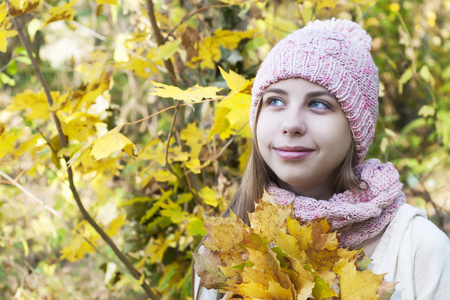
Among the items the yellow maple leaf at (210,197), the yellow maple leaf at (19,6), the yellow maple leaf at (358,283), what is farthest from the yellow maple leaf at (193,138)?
the yellow maple leaf at (358,283)

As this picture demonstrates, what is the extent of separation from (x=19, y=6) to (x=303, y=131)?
999 millimetres

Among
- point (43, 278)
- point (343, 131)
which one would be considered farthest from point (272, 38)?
point (43, 278)

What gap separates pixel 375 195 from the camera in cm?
132

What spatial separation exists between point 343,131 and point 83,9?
4595 mm

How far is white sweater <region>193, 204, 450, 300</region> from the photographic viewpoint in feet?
3.88

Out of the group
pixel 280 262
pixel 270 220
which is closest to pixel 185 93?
pixel 270 220

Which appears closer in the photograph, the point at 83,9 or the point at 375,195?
the point at 375,195

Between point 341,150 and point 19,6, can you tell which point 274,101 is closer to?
point 341,150

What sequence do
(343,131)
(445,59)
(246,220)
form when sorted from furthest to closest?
(445,59) → (246,220) → (343,131)

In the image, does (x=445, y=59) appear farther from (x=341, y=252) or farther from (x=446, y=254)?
(x=341, y=252)

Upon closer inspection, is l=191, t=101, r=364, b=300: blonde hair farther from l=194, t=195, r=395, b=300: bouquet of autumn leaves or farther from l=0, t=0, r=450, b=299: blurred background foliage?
l=194, t=195, r=395, b=300: bouquet of autumn leaves

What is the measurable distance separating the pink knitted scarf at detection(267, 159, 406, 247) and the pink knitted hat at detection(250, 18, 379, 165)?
0.13 meters

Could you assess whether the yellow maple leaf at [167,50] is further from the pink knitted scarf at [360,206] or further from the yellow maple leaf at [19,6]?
the pink knitted scarf at [360,206]

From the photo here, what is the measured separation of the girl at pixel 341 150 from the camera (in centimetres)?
124
